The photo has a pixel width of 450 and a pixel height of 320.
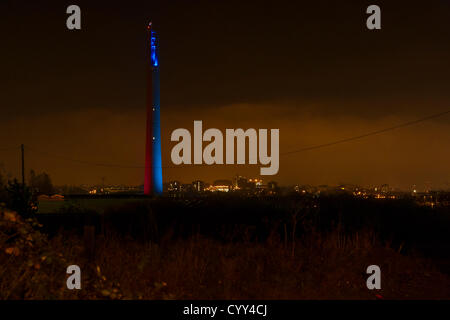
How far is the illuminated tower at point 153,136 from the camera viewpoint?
194 ft

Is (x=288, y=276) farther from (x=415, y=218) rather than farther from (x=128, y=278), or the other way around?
(x=415, y=218)

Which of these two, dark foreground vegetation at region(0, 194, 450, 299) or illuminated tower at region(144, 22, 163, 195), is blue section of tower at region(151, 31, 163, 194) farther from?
dark foreground vegetation at region(0, 194, 450, 299)

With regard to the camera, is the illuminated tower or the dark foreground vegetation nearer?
the dark foreground vegetation

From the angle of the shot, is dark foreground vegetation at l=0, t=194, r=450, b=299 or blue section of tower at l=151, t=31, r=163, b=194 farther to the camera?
blue section of tower at l=151, t=31, r=163, b=194

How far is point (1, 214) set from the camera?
272 inches

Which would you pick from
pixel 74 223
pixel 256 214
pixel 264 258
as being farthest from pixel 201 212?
pixel 264 258

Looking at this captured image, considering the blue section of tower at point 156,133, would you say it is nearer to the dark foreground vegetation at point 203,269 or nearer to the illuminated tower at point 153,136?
the illuminated tower at point 153,136

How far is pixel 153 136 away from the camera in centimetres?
5944

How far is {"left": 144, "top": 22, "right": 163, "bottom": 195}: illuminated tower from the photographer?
59.2m

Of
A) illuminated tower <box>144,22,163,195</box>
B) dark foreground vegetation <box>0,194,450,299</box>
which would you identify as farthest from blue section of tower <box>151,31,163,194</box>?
dark foreground vegetation <box>0,194,450,299</box>

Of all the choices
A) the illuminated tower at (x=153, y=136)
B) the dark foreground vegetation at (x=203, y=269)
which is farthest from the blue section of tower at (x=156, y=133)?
the dark foreground vegetation at (x=203, y=269)

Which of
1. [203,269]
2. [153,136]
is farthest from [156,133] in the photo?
[203,269]

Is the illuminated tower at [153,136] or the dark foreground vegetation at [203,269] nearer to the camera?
the dark foreground vegetation at [203,269]
